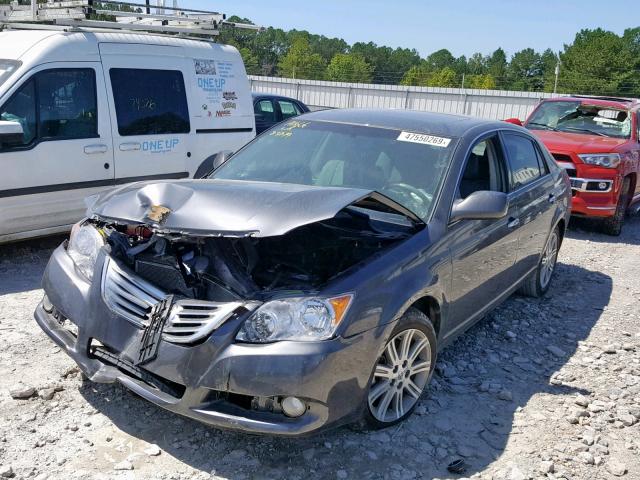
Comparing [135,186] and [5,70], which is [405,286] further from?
[5,70]

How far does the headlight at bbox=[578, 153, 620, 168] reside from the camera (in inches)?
342

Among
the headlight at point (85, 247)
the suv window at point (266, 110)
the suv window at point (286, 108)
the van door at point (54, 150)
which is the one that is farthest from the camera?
the suv window at point (286, 108)

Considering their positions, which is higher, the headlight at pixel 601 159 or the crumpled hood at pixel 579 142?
the crumpled hood at pixel 579 142

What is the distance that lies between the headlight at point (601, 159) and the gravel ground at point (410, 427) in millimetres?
4198

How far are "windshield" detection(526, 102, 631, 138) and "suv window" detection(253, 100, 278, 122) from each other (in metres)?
4.71

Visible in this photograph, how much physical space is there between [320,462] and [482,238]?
6.21 ft

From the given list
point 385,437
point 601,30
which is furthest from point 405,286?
point 601,30

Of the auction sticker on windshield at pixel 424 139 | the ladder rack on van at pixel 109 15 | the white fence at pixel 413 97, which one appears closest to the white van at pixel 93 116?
the ladder rack on van at pixel 109 15

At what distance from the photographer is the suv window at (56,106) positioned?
18.5ft

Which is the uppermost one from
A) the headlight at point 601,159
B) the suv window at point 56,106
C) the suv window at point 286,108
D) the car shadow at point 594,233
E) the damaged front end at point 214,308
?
the suv window at point 56,106

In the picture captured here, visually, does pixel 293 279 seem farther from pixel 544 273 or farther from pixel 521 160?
pixel 544 273

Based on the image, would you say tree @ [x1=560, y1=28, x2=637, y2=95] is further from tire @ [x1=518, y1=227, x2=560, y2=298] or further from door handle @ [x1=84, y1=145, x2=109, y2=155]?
door handle @ [x1=84, y1=145, x2=109, y2=155]

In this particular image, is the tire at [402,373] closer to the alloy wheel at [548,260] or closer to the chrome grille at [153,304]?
the chrome grille at [153,304]

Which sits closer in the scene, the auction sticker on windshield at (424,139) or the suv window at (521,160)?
the auction sticker on windshield at (424,139)
